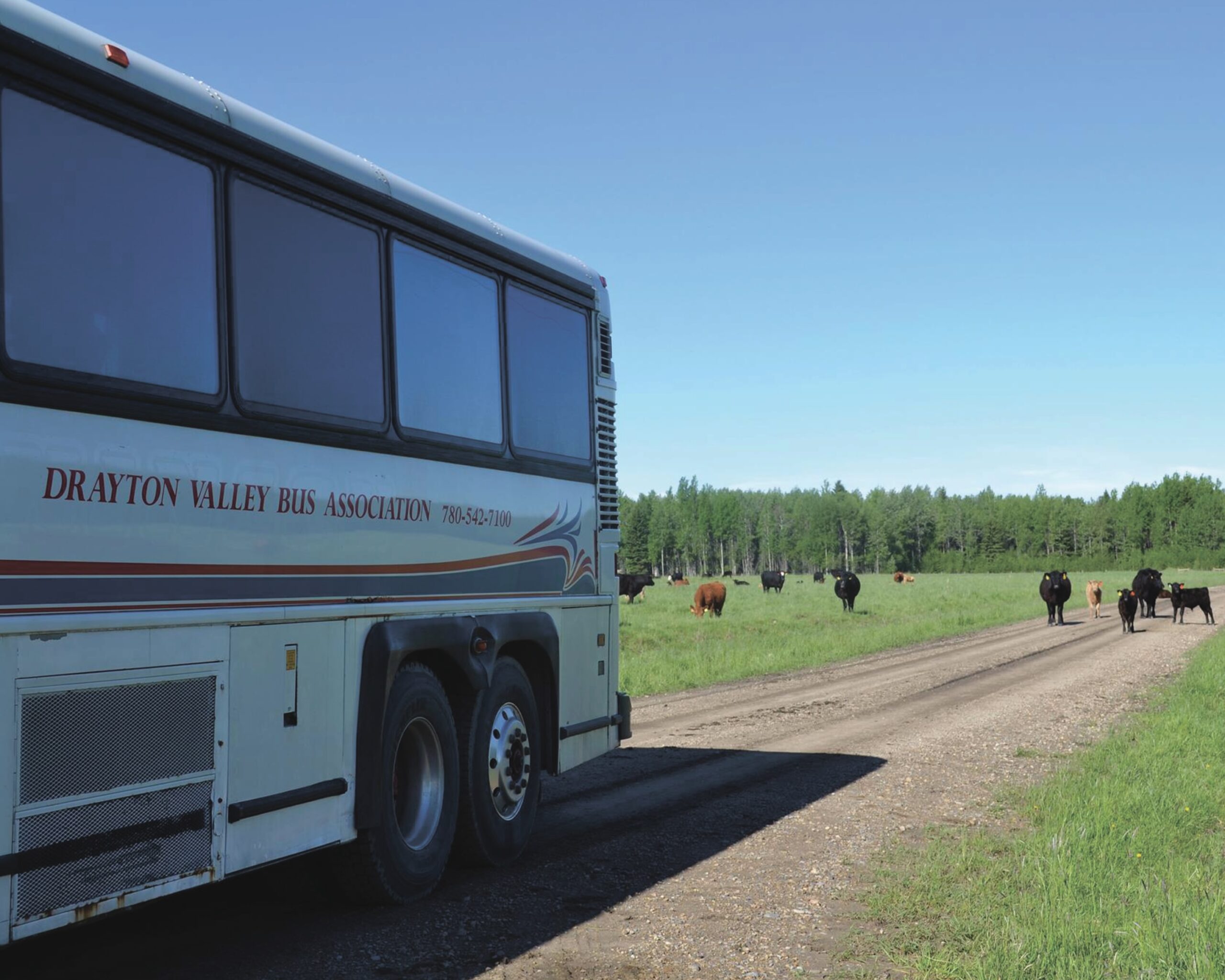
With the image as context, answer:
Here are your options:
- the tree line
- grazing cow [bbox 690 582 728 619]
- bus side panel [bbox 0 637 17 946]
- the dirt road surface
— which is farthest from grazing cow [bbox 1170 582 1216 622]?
the tree line

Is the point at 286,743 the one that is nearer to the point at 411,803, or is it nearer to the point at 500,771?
the point at 411,803

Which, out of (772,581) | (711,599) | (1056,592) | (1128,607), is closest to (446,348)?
(1128,607)

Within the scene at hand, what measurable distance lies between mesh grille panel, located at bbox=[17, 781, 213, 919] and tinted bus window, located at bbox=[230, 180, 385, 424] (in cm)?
191

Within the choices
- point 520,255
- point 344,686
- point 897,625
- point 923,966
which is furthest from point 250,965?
point 897,625

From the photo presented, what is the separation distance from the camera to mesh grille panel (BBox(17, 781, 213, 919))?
175 inches

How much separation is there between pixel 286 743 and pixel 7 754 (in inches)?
61.6

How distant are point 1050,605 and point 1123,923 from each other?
3324 cm

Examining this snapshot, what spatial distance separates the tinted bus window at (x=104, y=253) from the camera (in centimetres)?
456

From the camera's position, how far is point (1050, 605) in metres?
37.2

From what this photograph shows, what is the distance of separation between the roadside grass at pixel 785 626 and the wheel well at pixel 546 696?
991 centimetres

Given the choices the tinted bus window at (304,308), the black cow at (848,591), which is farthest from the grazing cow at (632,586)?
the tinted bus window at (304,308)

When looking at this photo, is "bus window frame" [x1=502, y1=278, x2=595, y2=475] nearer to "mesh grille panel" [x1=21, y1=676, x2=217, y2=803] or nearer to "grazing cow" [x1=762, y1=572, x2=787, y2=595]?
"mesh grille panel" [x1=21, y1=676, x2=217, y2=803]

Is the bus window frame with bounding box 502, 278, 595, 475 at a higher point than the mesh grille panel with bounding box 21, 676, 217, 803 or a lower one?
higher

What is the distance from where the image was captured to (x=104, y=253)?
4969mm
